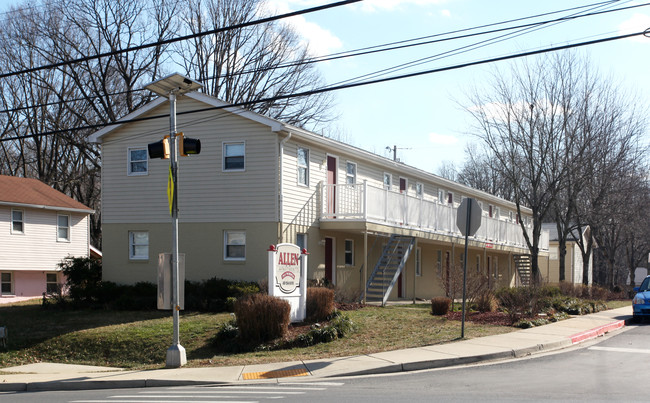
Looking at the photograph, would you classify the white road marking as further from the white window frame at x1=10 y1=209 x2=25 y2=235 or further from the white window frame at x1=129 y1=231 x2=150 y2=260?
the white window frame at x1=10 y1=209 x2=25 y2=235

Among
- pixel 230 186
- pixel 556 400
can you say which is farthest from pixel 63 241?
pixel 556 400

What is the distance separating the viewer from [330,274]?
24.3 metres

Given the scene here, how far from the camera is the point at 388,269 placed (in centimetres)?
2420

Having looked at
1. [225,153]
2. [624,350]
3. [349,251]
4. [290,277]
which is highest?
[225,153]

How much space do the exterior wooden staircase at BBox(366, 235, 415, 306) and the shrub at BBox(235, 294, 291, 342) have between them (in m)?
8.07

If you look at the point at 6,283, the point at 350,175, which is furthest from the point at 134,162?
the point at 6,283

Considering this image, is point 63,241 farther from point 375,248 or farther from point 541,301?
point 541,301

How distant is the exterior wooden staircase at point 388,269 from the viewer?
2333 centimetres

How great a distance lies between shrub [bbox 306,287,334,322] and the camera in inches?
659

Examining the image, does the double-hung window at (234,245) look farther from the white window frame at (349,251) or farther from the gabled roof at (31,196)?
the gabled roof at (31,196)

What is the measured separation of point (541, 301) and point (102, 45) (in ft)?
98.1

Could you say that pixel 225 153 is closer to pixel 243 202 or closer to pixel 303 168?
pixel 243 202

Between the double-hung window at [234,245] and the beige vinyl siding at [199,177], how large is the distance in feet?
1.78

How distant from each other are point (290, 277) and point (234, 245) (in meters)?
6.15
